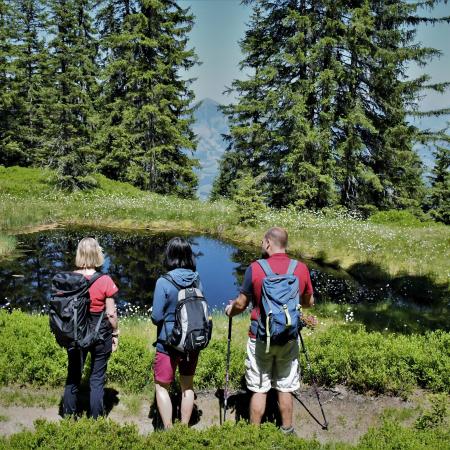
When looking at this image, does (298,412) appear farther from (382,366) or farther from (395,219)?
(395,219)

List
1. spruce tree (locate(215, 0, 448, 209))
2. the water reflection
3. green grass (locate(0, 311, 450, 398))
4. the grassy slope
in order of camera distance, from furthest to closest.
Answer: spruce tree (locate(215, 0, 448, 209)) < the grassy slope < the water reflection < green grass (locate(0, 311, 450, 398))

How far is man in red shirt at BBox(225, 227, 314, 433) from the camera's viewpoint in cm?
505

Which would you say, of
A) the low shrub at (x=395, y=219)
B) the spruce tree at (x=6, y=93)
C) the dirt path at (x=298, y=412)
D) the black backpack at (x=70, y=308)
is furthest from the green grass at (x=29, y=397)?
the spruce tree at (x=6, y=93)

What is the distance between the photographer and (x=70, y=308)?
16.4 ft

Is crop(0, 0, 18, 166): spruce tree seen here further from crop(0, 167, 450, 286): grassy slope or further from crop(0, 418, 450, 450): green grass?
crop(0, 418, 450, 450): green grass

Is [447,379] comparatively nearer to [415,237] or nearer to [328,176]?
[415,237]

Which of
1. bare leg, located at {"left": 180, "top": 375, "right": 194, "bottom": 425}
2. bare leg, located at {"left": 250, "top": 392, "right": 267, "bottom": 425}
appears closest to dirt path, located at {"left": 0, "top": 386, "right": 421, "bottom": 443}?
bare leg, located at {"left": 250, "top": 392, "right": 267, "bottom": 425}

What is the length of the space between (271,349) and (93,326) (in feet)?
6.96

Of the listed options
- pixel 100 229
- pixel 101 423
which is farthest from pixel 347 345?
pixel 100 229

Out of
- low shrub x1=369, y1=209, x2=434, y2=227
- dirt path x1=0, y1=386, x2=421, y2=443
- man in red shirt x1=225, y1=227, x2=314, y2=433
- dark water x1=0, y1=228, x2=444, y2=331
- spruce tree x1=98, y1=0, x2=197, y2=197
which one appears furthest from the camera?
spruce tree x1=98, y1=0, x2=197, y2=197

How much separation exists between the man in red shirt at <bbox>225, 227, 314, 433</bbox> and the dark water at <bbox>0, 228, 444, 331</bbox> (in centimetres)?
595

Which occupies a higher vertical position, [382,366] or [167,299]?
[167,299]

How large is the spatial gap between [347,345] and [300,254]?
1176cm

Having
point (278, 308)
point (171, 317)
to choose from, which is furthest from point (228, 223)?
point (278, 308)
